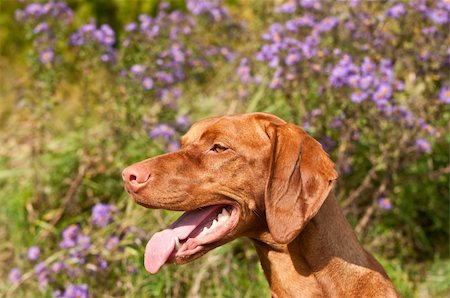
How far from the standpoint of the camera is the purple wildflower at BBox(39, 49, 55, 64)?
5605mm

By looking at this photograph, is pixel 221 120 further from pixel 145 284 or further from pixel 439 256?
pixel 439 256

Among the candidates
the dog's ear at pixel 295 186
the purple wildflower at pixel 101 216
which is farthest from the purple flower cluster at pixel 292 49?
the dog's ear at pixel 295 186

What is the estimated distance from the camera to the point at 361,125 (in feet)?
17.7

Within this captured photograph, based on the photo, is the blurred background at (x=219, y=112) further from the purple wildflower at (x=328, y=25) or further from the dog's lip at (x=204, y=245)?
the dog's lip at (x=204, y=245)

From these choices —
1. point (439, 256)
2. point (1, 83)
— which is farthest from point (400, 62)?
point (1, 83)

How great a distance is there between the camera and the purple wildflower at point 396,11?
5384 millimetres

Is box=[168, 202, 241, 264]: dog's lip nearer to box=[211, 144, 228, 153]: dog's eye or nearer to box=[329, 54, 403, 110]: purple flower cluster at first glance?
box=[211, 144, 228, 153]: dog's eye

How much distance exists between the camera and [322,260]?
11.5 feet

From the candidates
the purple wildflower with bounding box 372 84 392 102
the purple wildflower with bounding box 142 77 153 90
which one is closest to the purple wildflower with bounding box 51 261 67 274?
the purple wildflower with bounding box 142 77 153 90

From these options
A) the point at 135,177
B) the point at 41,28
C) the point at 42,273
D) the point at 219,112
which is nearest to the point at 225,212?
the point at 135,177

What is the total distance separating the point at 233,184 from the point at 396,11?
2.41m

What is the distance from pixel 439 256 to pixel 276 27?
1961 millimetres

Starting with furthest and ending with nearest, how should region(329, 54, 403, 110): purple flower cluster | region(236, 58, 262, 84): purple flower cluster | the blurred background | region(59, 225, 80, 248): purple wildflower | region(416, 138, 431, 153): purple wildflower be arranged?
region(236, 58, 262, 84): purple flower cluster → region(416, 138, 431, 153): purple wildflower → the blurred background → region(329, 54, 403, 110): purple flower cluster → region(59, 225, 80, 248): purple wildflower

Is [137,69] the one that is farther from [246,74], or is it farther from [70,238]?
[70,238]
